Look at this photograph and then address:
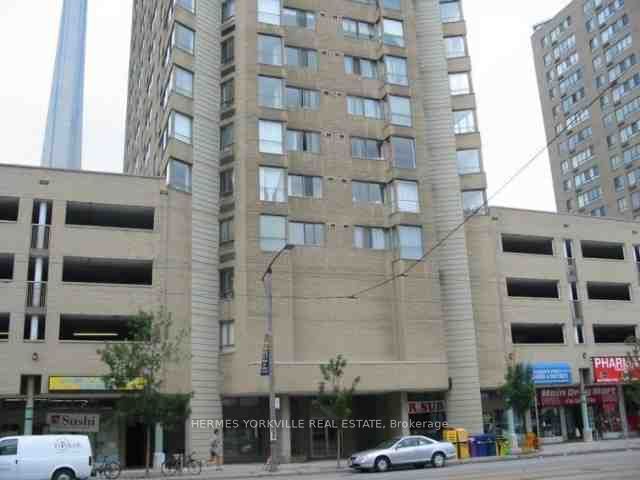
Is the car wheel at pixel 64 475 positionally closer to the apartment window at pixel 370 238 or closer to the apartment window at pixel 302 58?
the apartment window at pixel 370 238

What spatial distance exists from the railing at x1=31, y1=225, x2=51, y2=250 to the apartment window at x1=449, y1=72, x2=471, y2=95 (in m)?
29.7

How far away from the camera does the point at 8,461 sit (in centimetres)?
2503

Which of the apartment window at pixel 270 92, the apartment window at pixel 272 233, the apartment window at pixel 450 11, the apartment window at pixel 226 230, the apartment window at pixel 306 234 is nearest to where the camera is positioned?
the apartment window at pixel 272 233

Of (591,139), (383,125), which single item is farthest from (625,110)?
(383,125)

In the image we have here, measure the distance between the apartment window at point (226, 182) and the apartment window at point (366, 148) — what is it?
27.3 feet

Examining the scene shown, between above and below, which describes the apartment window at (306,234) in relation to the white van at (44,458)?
above

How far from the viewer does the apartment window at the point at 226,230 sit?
41.8 metres

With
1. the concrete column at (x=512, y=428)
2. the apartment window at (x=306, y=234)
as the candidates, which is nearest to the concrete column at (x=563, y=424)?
the concrete column at (x=512, y=428)

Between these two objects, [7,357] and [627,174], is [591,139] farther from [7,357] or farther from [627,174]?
[7,357]

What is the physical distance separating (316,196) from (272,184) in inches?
126

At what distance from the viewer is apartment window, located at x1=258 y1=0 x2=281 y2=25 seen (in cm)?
4547

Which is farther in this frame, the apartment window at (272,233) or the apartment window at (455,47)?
the apartment window at (455,47)

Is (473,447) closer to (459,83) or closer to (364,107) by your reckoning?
(364,107)

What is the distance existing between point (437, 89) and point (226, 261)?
67.6 feet
